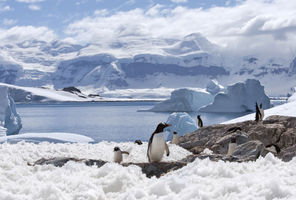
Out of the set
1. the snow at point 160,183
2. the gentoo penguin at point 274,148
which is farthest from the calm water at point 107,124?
the snow at point 160,183

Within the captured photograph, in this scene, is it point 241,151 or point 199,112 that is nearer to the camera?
point 241,151

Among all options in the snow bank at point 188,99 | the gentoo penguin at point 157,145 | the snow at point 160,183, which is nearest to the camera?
the snow at point 160,183

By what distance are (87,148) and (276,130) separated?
683cm

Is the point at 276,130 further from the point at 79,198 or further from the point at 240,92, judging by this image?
the point at 240,92

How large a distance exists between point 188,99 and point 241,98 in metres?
9.66

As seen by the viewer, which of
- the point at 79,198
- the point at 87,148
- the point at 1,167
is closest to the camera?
the point at 79,198

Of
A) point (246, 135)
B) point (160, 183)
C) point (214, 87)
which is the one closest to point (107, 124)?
point (214, 87)

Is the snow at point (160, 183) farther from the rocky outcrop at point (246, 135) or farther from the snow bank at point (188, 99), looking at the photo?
the snow bank at point (188, 99)

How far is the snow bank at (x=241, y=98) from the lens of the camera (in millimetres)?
67125

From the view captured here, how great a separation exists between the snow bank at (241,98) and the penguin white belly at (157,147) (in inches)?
2327

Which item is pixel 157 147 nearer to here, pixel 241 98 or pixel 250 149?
pixel 250 149

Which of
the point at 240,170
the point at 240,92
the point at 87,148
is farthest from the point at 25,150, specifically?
the point at 240,92

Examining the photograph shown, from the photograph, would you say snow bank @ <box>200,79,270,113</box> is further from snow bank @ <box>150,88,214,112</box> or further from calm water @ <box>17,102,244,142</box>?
snow bank @ <box>150,88,214,112</box>

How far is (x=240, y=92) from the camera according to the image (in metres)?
69.0
